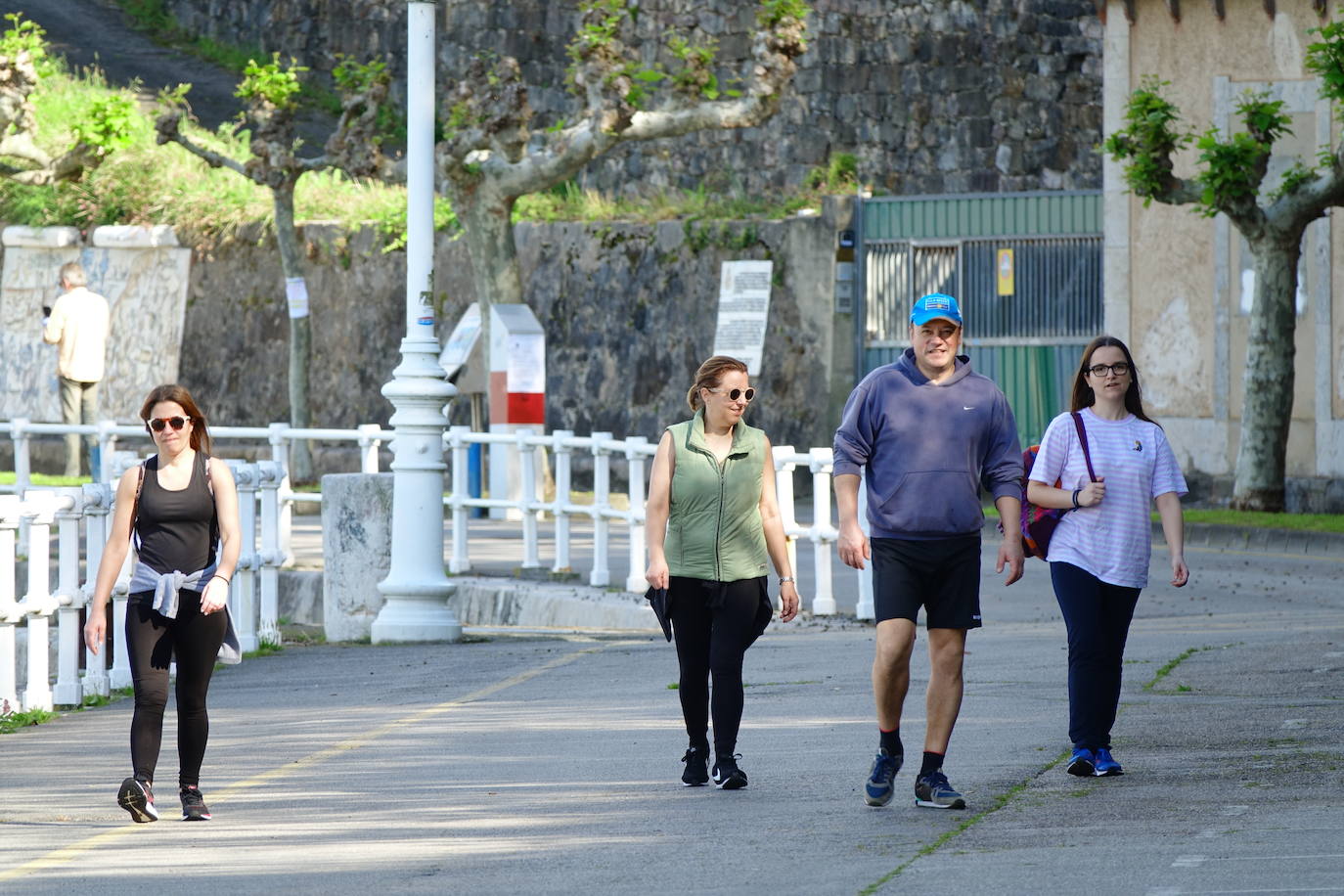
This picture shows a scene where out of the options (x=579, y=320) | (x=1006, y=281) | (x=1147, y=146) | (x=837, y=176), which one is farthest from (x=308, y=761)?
(x=837, y=176)

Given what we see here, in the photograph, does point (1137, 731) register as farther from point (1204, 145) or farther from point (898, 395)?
point (1204, 145)

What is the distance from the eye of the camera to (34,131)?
2781 cm

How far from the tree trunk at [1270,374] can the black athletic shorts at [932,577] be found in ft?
45.1

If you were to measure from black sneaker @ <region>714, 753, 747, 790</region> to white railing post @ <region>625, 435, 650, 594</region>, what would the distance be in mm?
7301

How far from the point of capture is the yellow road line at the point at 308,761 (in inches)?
283

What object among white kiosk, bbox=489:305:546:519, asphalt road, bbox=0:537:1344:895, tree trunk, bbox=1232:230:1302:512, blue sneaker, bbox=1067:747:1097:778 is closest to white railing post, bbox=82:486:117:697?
asphalt road, bbox=0:537:1344:895

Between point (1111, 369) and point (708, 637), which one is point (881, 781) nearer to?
point (708, 637)

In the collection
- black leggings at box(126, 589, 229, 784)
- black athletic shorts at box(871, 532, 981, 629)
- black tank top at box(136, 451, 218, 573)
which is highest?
black tank top at box(136, 451, 218, 573)

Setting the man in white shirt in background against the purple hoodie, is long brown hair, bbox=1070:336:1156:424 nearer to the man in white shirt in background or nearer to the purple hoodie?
the purple hoodie

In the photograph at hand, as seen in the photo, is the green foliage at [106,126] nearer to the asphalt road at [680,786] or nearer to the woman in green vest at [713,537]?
the asphalt road at [680,786]

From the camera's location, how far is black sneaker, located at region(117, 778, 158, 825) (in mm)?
7812

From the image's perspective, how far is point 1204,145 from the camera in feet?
65.4

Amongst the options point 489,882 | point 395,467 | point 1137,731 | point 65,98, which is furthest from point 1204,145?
point 65,98

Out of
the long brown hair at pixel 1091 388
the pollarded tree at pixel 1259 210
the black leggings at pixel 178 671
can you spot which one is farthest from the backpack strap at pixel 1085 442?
the pollarded tree at pixel 1259 210
